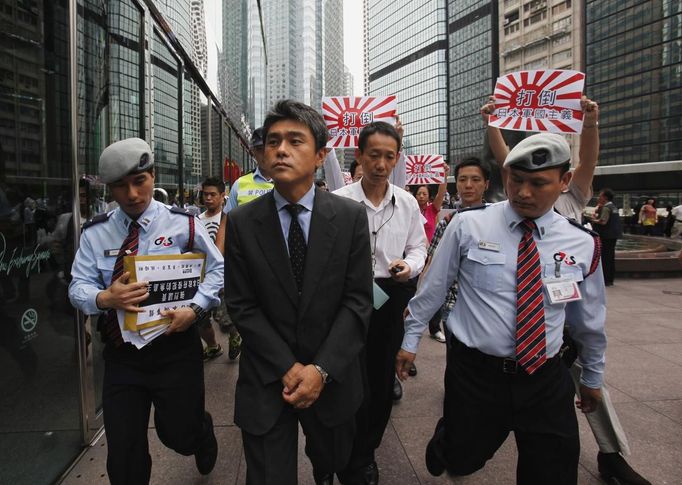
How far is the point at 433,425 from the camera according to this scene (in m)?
3.21

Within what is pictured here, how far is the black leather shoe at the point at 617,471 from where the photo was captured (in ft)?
7.97

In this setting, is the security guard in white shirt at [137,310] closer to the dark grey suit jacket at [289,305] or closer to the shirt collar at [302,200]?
the dark grey suit jacket at [289,305]

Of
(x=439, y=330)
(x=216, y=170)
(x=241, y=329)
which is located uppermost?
(x=216, y=170)

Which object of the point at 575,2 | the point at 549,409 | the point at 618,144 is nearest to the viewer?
the point at 549,409

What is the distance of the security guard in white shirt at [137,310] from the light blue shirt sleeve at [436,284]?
105cm

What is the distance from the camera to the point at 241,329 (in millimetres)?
1691

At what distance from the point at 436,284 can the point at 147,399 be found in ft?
5.06

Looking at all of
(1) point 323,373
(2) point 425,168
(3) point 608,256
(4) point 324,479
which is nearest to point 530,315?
(1) point 323,373

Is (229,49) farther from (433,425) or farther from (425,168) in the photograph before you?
(433,425)

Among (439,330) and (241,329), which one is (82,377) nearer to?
(241,329)

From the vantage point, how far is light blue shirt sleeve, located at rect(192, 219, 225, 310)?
2.27 metres

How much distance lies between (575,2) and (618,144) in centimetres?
2123

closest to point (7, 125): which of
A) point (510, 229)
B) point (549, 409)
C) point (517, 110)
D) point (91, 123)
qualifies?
point (91, 123)

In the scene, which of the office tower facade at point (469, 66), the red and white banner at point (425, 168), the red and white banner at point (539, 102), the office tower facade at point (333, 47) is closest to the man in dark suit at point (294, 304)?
the red and white banner at point (539, 102)
